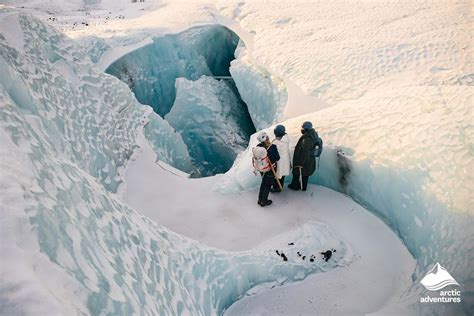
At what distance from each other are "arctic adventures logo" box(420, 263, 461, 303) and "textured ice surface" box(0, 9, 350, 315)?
2.86 ft

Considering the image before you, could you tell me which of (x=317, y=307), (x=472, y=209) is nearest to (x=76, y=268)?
(x=317, y=307)

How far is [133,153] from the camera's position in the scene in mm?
5914

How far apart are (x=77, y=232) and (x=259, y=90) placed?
7.26 meters

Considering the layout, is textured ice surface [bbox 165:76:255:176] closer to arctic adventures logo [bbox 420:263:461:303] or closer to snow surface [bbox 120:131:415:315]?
snow surface [bbox 120:131:415:315]

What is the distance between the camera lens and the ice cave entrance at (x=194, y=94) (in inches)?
399

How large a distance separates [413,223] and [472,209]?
28.5 inches

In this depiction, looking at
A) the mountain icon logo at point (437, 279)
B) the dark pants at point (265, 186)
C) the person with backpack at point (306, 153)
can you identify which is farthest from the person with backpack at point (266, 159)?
the mountain icon logo at point (437, 279)

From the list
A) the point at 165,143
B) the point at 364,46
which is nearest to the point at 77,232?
the point at 165,143

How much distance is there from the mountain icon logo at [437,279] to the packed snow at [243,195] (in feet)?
0.33

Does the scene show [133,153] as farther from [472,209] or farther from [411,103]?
[472,209]

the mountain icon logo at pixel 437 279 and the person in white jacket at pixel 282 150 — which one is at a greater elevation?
the person in white jacket at pixel 282 150

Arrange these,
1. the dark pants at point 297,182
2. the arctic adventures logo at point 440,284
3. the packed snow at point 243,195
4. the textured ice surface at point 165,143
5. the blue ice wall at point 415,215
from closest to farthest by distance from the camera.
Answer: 1. the packed snow at point 243,195
2. the arctic adventures logo at point 440,284
3. the blue ice wall at point 415,215
4. the dark pants at point 297,182
5. the textured ice surface at point 165,143

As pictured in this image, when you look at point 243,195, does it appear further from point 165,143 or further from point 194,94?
point 194,94

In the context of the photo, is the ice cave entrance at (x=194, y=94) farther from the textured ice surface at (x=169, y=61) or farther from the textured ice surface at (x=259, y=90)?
the textured ice surface at (x=259, y=90)
